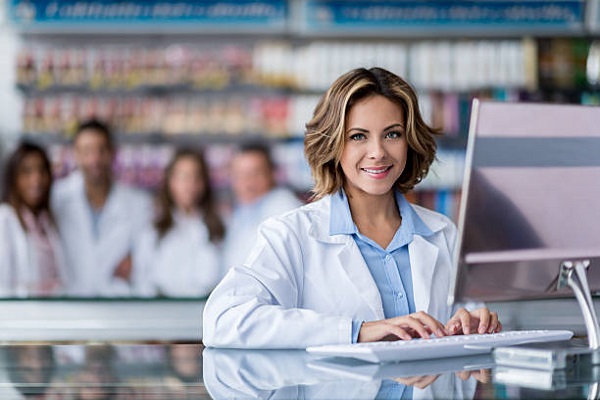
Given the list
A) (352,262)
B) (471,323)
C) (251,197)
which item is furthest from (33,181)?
(471,323)

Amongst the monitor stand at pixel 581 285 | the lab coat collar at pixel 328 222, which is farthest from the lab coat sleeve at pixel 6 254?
the monitor stand at pixel 581 285

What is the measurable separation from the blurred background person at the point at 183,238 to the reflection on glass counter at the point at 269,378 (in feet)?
11.3

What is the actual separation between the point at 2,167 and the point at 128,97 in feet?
2.73

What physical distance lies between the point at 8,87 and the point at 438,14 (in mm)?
2562

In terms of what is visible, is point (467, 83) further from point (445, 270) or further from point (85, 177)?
point (445, 270)

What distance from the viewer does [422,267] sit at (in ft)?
8.14

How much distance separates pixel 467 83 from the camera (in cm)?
595

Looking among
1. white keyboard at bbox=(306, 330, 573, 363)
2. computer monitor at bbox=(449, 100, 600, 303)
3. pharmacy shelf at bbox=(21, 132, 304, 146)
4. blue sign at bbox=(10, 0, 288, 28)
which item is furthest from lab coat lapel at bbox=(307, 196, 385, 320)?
blue sign at bbox=(10, 0, 288, 28)

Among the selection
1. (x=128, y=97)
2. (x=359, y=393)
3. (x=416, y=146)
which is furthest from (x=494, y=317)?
(x=128, y=97)

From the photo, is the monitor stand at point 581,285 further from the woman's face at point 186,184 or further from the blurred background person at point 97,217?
the woman's face at point 186,184

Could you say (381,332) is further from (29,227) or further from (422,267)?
(29,227)

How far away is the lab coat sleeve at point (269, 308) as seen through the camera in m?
2.15

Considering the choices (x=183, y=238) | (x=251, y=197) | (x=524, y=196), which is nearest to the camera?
(x=524, y=196)

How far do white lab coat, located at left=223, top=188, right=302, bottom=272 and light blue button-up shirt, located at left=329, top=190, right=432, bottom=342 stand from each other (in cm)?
316
